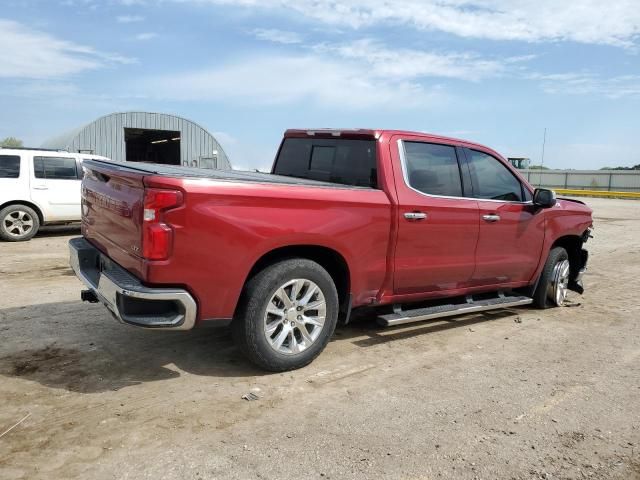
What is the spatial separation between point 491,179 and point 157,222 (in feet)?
11.4

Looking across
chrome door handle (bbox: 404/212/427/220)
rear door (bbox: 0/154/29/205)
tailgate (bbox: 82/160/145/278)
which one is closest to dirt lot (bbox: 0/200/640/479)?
tailgate (bbox: 82/160/145/278)

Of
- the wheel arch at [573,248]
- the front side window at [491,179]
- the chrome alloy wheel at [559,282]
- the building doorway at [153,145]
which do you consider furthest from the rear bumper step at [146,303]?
the building doorway at [153,145]

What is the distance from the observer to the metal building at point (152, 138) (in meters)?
24.0

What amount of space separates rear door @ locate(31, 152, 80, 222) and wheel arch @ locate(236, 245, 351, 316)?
27.8 ft

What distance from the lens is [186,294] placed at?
3.50 meters

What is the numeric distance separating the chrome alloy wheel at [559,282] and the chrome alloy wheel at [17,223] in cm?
950

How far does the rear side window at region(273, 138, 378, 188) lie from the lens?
184 inches

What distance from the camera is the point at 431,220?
4738 mm

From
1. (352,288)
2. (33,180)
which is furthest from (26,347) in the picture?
(33,180)

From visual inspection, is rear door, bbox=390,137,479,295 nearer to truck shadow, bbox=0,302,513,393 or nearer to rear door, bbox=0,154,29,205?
truck shadow, bbox=0,302,513,393

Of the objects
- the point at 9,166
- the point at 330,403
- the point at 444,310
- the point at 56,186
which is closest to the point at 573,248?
the point at 444,310

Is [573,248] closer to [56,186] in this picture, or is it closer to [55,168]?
[56,186]

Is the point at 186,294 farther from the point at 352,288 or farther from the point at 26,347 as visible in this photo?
the point at 26,347

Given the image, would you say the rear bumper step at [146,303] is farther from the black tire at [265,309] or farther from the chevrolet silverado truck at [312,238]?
the black tire at [265,309]
